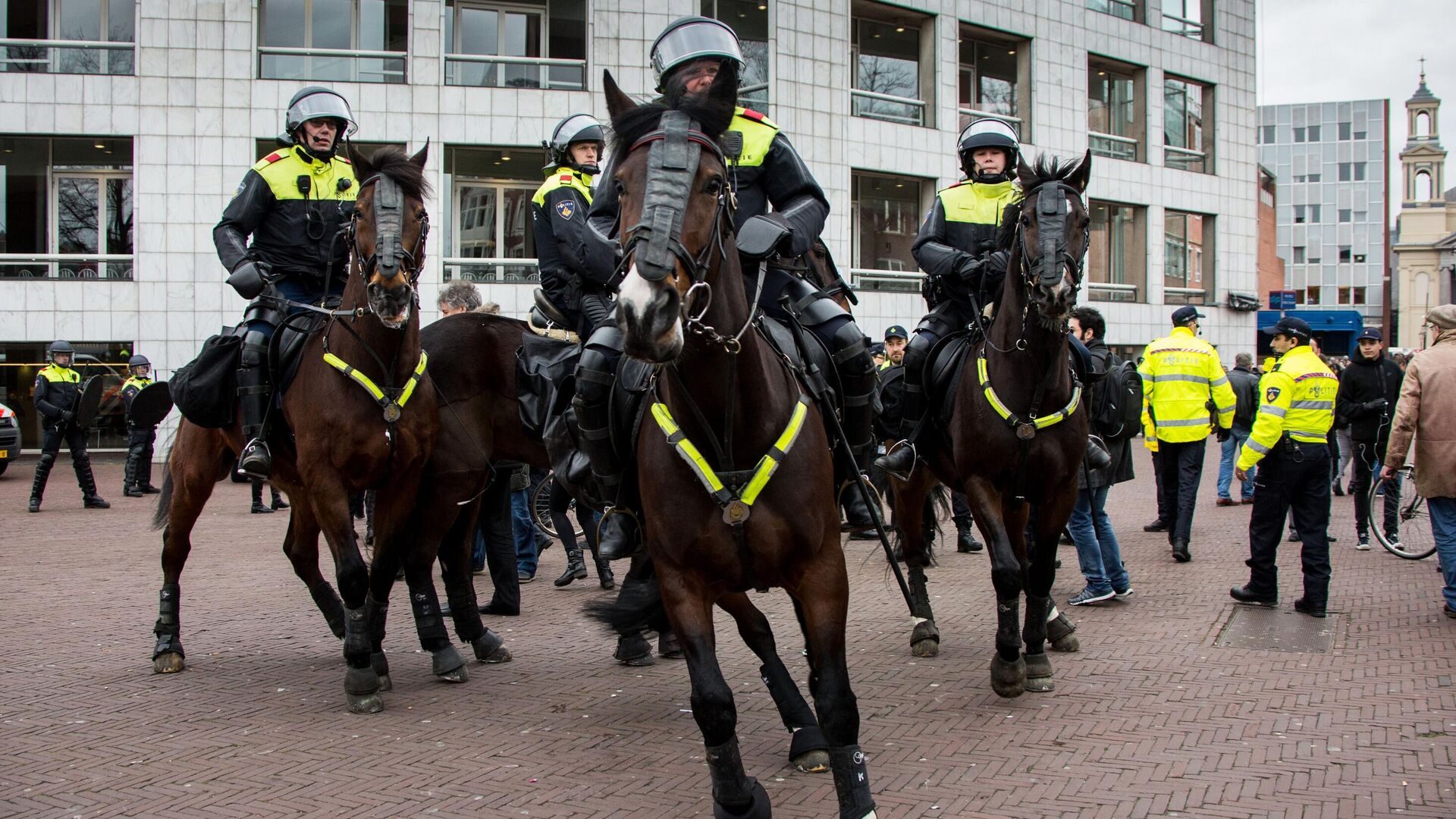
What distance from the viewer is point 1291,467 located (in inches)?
346

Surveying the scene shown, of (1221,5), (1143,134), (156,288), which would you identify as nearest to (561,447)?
(156,288)

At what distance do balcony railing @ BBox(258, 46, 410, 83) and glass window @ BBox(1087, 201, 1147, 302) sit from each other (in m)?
19.0

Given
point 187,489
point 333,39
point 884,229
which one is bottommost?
point 187,489

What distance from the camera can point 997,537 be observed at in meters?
6.58

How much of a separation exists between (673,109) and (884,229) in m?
25.9

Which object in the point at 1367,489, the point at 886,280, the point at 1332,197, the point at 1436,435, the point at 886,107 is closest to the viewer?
the point at 1436,435

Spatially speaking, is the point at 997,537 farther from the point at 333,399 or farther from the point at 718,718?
the point at 333,399

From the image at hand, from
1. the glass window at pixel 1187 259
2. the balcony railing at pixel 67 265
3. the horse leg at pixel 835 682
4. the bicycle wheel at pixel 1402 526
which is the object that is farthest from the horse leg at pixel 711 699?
the glass window at pixel 1187 259

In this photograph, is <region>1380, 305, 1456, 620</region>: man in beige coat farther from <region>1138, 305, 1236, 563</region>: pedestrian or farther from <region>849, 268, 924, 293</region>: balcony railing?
<region>849, 268, 924, 293</region>: balcony railing

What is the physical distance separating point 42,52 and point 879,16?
18534mm

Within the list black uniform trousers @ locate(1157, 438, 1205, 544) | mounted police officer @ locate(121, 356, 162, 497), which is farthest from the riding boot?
mounted police officer @ locate(121, 356, 162, 497)

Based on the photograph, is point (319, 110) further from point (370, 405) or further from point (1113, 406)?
point (1113, 406)

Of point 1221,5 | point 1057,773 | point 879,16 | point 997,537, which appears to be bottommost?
point 1057,773

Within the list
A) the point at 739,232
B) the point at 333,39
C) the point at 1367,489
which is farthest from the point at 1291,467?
the point at 333,39
